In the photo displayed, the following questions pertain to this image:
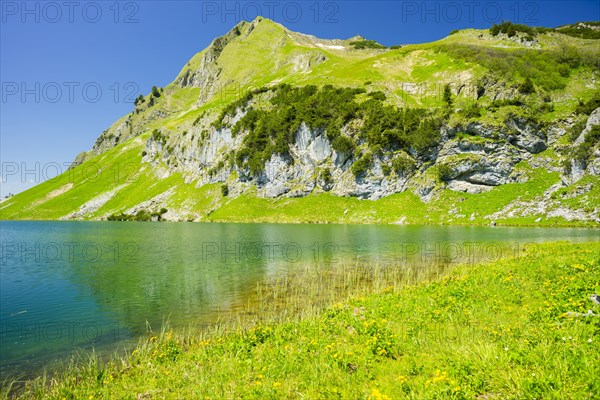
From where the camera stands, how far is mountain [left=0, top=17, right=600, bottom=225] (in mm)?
85500

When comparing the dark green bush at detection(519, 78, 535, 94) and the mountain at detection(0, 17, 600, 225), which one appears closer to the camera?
the mountain at detection(0, 17, 600, 225)

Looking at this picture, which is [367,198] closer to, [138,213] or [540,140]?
[540,140]

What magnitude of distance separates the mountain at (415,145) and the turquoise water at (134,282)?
4720cm

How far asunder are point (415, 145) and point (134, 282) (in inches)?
3543

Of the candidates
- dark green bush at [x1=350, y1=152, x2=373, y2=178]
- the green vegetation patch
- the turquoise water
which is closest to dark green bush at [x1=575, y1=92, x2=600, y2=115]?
dark green bush at [x1=350, y1=152, x2=373, y2=178]

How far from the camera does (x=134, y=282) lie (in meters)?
28.4

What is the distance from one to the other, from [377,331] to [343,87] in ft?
430

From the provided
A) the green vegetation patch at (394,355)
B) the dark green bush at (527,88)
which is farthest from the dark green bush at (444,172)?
the green vegetation patch at (394,355)

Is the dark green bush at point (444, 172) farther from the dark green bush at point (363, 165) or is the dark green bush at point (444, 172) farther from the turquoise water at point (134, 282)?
the turquoise water at point (134, 282)

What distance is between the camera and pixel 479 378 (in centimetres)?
810

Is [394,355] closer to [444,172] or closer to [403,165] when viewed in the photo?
[444,172]

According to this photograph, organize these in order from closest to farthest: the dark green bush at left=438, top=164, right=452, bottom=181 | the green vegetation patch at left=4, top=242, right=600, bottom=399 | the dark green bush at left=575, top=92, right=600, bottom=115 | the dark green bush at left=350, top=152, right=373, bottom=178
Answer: the green vegetation patch at left=4, top=242, right=600, bottom=399 < the dark green bush at left=575, top=92, right=600, bottom=115 < the dark green bush at left=438, top=164, right=452, bottom=181 < the dark green bush at left=350, top=152, right=373, bottom=178

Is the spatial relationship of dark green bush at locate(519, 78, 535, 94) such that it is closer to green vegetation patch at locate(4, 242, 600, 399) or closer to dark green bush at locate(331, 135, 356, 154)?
dark green bush at locate(331, 135, 356, 154)

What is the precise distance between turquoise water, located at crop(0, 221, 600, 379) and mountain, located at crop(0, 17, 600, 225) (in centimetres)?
4720
